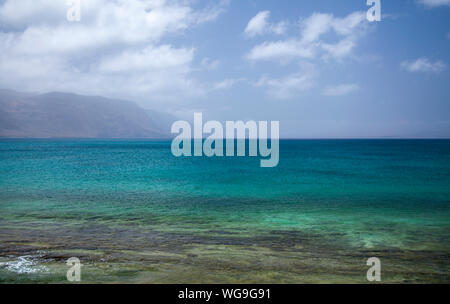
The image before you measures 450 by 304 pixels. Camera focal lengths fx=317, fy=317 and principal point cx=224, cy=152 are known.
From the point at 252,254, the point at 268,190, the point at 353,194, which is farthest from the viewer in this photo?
the point at 268,190

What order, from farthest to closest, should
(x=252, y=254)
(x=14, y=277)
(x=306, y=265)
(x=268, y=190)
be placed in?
(x=268, y=190) < (x=252, y=254) < (x=306, y=265) < (x=14, y=277)

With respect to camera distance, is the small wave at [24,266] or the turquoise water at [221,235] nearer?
the small wave at [24,266]

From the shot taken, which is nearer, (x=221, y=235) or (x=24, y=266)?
(x=24, y=266)

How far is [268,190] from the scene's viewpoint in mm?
25875

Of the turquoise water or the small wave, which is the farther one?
the turquoise water

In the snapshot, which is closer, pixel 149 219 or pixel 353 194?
pixel 149 219

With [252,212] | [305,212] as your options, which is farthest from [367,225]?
[252,212]
